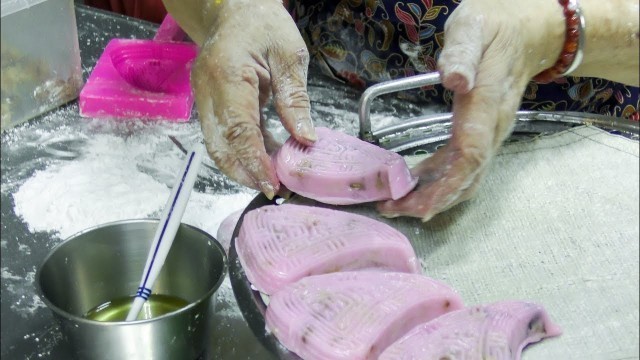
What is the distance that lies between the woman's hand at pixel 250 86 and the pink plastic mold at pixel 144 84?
0.88ft

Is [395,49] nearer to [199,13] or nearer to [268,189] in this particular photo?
[199,13]

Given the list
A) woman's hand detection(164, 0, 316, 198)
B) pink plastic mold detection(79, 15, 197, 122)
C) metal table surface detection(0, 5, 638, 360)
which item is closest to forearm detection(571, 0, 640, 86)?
metal table surface detection(0, 5, 638, 360)

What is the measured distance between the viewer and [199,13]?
3.87 feet

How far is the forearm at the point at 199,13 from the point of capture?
1054 mm

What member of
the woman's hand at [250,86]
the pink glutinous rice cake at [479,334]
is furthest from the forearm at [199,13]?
the pink glutinous rice cake at [479,334]

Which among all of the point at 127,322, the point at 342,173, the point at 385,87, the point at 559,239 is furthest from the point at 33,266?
the point at 559,239

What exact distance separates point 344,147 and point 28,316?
438 millimetres

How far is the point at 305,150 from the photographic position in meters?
0.95

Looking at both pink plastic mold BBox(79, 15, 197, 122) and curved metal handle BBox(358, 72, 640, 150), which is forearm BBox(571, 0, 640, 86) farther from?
pink plastic mold BBox(79, 15, 197, 122)

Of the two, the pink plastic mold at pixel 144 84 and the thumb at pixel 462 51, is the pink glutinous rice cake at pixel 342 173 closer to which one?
the thumb at pixel 462 51

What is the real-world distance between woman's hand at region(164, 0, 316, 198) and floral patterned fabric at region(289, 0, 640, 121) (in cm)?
27

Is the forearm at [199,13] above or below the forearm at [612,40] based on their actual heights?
below

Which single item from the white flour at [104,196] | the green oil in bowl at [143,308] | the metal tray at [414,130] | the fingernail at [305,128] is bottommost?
the white flour at [104,196]

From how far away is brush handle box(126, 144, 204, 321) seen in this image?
80 cm
